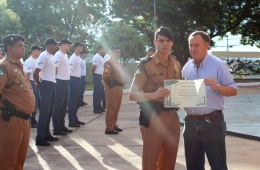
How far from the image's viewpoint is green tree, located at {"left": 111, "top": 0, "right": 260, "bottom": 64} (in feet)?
108

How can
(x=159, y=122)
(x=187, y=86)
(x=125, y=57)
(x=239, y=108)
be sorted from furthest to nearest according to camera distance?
(x=125, y=57)
(x=239, y=108)
(x=159, y=122)
(x=187, y=86)

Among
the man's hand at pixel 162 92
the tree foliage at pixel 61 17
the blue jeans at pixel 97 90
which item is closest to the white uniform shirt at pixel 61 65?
the blue jeans at pixel 97 90

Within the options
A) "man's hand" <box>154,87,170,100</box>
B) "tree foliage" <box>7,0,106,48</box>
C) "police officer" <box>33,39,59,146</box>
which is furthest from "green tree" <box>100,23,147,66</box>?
"man's hand" <box>154,87,170,100</box>

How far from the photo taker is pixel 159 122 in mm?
4543

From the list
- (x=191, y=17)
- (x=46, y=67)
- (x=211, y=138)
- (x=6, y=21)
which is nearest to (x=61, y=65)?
(x=46, y=67)

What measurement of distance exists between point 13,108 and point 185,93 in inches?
80.6

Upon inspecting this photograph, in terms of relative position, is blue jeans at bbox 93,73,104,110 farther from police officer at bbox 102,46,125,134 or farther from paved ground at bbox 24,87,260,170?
police officer at bbox 102,46,125,134

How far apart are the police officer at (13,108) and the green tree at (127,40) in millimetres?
31929

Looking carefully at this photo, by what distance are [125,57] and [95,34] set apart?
1064 centimetres

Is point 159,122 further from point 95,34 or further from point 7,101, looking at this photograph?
point 95,34

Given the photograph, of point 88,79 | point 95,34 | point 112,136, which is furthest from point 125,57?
point 112,136

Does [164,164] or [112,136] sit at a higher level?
[164,164]

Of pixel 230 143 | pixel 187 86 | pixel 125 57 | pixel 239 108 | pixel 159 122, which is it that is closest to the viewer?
pixel 187 86

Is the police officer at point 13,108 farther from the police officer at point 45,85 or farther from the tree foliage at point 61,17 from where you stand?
the tree foliage at point 61,17
